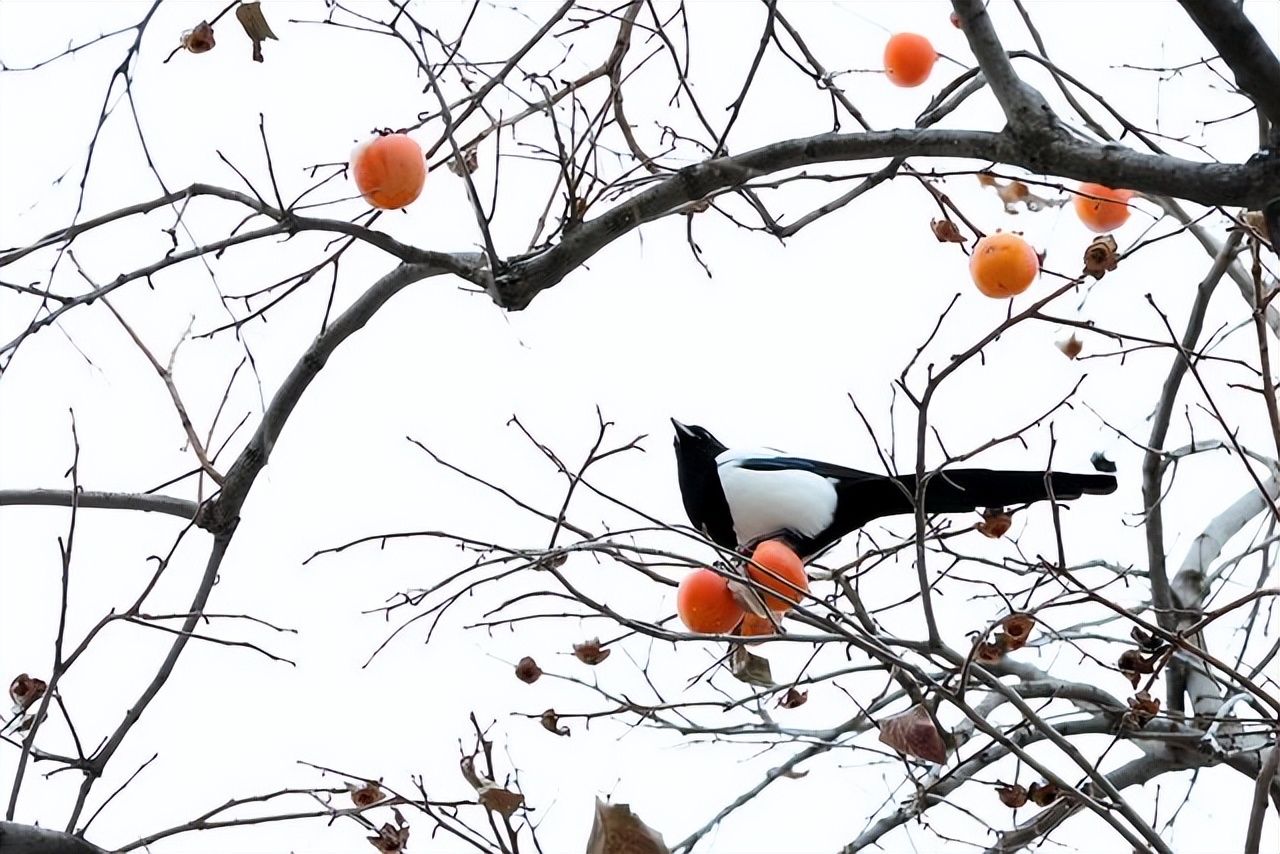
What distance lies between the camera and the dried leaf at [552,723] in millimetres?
995

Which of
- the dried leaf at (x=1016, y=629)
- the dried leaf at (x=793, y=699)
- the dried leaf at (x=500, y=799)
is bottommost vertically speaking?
the dried leaf at (x=500, y=799)

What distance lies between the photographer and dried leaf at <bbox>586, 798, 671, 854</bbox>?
0.86 m

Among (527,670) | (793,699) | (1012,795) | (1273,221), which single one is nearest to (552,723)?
(527,670)

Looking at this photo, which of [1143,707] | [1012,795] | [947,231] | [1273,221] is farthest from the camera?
[947,231]

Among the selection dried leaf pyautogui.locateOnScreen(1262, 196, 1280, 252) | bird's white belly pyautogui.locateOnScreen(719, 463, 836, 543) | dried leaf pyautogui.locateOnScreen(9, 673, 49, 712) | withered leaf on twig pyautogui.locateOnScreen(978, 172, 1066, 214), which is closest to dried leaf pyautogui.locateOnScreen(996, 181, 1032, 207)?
withered leaf on twig pyautogui.locateOnScreen(978, 172, 1066, 214)

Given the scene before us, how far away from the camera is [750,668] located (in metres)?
1.09

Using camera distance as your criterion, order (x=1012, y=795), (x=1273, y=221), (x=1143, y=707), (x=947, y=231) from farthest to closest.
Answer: (x=947, y=231) < (x=1012, y=795) < (x=1143, y=707) < (x=1273, y=221)

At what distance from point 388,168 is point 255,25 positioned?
0.52 feet

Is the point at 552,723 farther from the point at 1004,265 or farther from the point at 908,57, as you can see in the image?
the point at 908,57

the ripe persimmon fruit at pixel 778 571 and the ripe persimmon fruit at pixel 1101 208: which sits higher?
the ripe persimmon fruit at pixel 1101 208

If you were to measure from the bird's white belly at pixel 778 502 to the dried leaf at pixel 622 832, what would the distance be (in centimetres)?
42

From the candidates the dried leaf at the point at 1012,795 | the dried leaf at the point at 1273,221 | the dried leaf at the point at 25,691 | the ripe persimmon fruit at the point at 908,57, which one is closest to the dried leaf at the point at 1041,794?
the dried leaf at the point at 1012,795

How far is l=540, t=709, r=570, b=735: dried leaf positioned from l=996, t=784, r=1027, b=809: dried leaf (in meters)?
0.35

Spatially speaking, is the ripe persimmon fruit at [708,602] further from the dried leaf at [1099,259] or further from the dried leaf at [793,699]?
the dried leaf at [1099,259]
